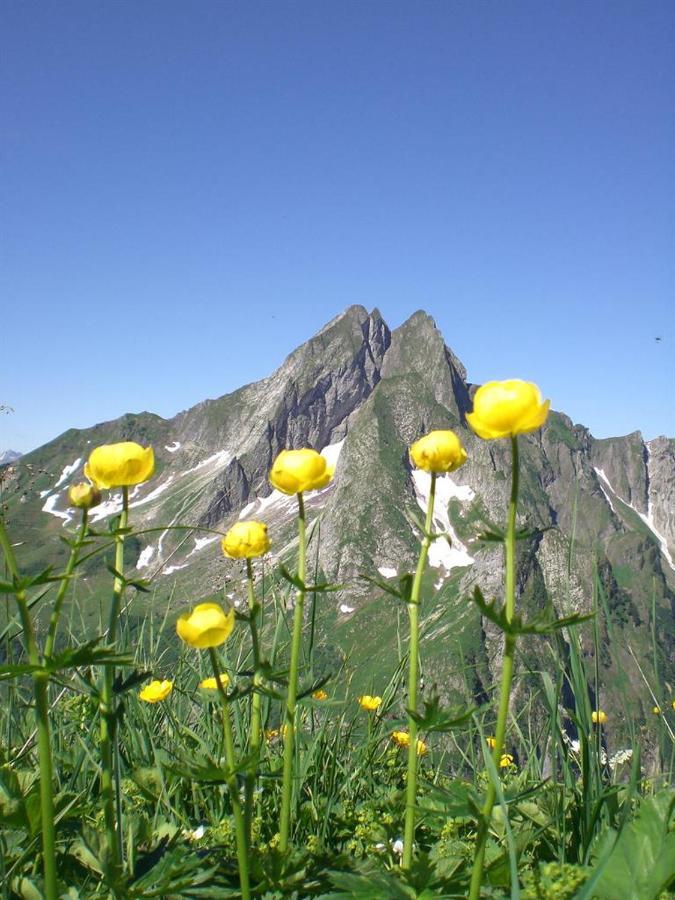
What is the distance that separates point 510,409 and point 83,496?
95 centimetres

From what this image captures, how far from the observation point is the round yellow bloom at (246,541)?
180 cm

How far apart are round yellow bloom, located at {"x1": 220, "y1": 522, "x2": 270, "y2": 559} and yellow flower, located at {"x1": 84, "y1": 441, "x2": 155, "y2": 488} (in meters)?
0.27

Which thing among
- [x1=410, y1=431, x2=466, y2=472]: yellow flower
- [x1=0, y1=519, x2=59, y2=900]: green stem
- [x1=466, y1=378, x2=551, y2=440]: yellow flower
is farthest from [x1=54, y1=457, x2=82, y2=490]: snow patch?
[x1=466, y1=378, x2=551, y2=440]: yellow flower

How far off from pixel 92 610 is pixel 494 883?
8.35 ft

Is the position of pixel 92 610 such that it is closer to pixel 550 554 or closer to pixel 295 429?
pixel 550 554

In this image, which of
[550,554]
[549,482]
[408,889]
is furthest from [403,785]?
[549,482]

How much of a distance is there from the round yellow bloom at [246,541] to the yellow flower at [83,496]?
14.1 inches

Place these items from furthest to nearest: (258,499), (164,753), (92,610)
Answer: (258,499) → (92,610) → (164,753)

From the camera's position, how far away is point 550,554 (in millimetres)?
114062

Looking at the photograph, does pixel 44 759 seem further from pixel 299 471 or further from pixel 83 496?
pixel 299 471

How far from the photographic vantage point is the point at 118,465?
166cm

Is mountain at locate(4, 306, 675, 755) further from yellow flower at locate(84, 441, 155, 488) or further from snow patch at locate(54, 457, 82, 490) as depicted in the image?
yellow flower at locate(84, 441, 155, 488)

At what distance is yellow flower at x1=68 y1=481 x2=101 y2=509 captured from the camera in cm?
156

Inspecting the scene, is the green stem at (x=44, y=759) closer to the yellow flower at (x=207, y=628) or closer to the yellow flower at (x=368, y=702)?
the yellow flower at (x=207, y=628)
